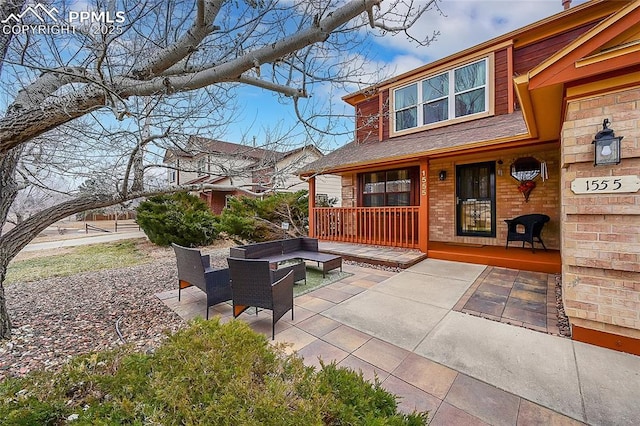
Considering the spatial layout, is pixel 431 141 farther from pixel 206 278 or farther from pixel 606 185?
pixel 206 278

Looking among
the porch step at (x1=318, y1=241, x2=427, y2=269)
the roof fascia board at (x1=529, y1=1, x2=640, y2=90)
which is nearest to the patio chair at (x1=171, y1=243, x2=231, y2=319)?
the porch step at (x1=318, y1=241, x2=427, y2=269)

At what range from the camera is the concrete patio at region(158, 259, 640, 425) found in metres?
2.09

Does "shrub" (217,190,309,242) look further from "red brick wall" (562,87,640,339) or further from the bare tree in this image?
"red brick wall" (562,87,640,339)

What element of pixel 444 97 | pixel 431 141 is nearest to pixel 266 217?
pixel 431 141

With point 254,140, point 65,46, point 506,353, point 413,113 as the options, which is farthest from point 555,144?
point 65,46

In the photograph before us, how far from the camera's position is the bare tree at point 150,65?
255cm

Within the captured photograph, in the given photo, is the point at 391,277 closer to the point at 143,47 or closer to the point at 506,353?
the point at 506,353

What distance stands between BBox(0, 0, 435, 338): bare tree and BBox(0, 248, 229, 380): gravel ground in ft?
1.74

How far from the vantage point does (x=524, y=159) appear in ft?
22.1

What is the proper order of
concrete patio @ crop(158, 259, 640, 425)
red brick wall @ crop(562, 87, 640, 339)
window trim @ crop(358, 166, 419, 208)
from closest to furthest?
concrete patio @ crop(158, 259, 640, 425) < red brick wall @ crop(562, 87, 640, 339) < window trim @ crop(358, 166, 419, 208)

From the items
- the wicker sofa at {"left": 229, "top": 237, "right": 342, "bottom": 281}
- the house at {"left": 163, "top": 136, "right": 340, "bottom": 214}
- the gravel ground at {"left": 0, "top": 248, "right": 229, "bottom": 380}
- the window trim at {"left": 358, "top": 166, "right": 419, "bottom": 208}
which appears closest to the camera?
the gravel ground at {"left": 0, "top": 248, "right": 229, "bottom": 380}

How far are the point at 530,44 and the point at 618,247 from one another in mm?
6622

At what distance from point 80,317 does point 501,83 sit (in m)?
10.3

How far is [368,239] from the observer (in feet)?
27.0
